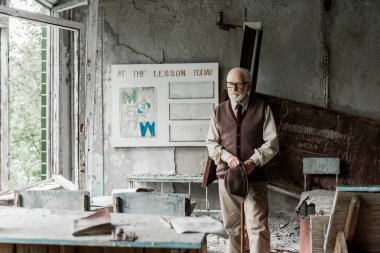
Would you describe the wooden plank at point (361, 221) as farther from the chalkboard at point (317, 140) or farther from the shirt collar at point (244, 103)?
the chalkboard at point (317, 140)

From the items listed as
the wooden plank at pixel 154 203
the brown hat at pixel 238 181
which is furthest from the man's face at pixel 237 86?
the wooden plank at pixel 154 203

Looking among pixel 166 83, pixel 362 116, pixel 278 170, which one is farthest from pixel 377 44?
pixel 166 83

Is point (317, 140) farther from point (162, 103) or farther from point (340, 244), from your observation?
point (340, 244)

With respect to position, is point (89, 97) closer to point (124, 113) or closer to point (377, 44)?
point (124, 113)

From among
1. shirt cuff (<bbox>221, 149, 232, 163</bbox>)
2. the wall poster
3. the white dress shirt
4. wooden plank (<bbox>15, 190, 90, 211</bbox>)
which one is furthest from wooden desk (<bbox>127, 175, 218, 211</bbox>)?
wooden plank (<bbox>15, 190, 90, 211</bbox>)

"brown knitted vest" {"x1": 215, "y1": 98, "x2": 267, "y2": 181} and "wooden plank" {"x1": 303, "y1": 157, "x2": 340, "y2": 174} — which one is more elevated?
"brown knitted vest" {"x1": 215, "y1": 98, "x2": 267, "y2": 181}

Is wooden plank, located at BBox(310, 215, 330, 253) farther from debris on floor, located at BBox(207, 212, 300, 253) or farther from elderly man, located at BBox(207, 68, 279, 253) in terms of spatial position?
debris on floor, located at BBox(207, 212, 300, 253)

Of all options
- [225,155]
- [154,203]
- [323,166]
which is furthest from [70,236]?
[323,166]

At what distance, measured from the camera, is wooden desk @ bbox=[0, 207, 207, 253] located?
8.02 ft

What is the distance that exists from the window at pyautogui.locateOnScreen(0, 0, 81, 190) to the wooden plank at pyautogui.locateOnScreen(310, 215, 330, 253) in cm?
334

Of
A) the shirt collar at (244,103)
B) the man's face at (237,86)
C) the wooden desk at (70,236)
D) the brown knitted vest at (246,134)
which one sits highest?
the man's face at (237,86)

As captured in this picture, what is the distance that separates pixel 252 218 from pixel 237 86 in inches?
43.0

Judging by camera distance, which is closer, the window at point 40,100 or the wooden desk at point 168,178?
the window at point 40,100

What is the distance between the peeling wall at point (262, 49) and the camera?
20.9ft
